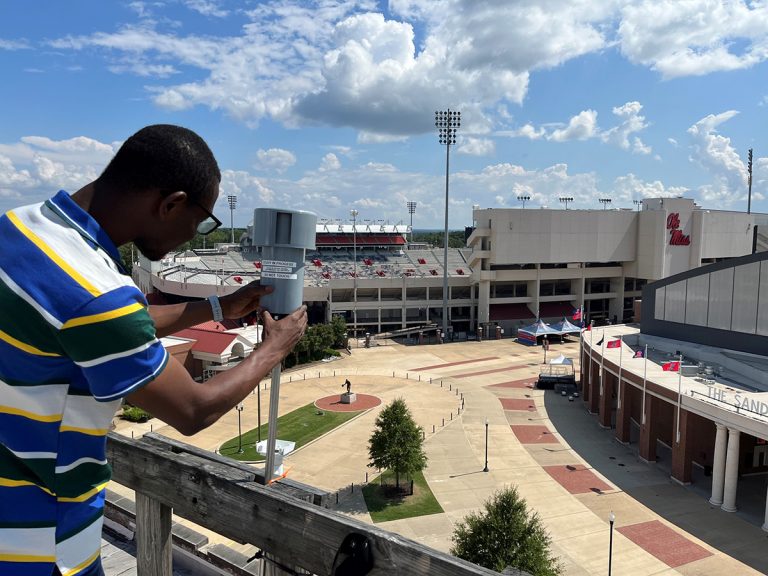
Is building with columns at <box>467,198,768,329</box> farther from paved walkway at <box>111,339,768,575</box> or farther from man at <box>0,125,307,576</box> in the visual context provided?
man at <box>0,125,307,576</box>

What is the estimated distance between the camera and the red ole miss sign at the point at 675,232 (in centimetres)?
6069

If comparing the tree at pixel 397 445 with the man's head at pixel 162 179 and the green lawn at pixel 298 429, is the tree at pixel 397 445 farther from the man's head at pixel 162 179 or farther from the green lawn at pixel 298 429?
the man's head at pixel 162 179

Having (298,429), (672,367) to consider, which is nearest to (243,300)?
(672,367)

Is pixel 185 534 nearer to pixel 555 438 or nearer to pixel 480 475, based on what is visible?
pixel 480 475

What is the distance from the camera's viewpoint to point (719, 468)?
69.8 ft

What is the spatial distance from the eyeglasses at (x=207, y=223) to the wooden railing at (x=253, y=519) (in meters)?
1.32

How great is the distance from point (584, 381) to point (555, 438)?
9047 mm

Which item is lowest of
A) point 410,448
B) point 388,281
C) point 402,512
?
point 402,512

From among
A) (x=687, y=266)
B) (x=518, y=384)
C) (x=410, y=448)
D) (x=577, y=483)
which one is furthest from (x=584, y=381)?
(x=687, y=266)

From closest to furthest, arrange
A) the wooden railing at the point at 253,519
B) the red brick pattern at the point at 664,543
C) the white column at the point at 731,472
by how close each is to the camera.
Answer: the wooden railing at the point at 253,519
the red brick pattern at the point at 664,543
the white column at the point at 731,472

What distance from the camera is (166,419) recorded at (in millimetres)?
2195

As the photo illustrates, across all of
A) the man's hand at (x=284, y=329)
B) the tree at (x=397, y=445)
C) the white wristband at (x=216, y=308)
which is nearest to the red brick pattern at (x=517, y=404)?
the tree at (x=397, y=445)

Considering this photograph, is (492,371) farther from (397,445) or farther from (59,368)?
(59,368)

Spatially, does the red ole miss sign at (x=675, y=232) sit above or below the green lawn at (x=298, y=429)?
above
